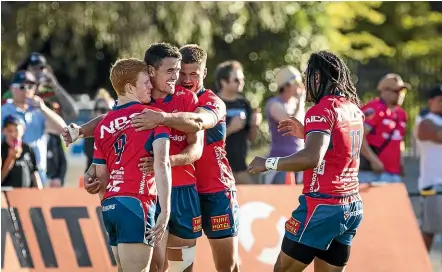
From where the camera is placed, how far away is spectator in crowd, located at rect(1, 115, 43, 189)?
34.6ft

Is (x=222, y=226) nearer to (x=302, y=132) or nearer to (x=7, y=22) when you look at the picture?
(x=302, y=132)

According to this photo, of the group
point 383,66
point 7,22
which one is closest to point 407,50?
point 383,66

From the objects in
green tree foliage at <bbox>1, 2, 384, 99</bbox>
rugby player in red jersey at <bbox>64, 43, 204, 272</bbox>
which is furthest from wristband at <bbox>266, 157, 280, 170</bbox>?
green tree foliage at <bbox>1, 2, 384, 99</bbox>

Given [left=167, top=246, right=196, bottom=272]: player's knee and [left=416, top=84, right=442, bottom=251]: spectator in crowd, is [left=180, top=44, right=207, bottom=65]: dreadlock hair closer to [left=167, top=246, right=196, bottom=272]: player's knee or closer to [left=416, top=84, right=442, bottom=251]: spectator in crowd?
[left=167, top=246, right=196, bottom=272]: player's knee

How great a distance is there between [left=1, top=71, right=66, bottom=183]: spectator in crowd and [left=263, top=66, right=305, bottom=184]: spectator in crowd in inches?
88.6

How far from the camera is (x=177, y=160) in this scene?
6.90 meters

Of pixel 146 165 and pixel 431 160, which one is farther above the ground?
pixel 146 165

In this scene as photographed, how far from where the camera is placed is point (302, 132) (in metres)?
7.24

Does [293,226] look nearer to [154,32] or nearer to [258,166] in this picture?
[258,166]

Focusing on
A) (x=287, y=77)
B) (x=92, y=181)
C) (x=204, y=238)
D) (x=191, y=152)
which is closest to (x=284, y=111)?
(x=287, y=77)

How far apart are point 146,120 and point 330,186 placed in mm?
1323

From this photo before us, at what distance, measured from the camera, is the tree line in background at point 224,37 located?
22844mm

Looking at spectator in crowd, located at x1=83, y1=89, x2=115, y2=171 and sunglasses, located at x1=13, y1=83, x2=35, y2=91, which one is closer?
sunglasses, located at x1=13, y1=83, x2=35, y2=91

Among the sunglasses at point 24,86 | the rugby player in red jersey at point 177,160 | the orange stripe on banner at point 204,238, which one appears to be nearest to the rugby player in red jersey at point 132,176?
the rugby player in red jersey at point 177,160
